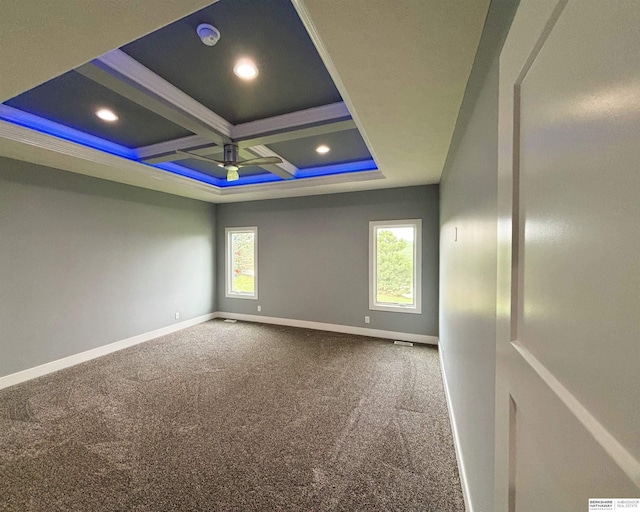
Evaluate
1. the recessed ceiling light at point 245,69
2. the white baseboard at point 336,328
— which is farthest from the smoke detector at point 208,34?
the white baseboard at point 336,328

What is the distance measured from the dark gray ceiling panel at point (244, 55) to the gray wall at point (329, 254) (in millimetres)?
2304

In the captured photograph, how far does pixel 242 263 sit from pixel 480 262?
5.04 metres

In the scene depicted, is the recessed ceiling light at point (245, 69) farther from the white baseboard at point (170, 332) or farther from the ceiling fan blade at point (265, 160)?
the white baseboard at point (170, 332)

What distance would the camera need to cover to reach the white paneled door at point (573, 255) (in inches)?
11.9

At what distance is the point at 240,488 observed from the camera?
63.9 inches

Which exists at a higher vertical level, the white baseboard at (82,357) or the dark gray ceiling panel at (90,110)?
the dark gray ceiling panel at (90,110)

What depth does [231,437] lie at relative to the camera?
2068mm

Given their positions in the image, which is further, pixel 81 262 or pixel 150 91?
pixel 81 262

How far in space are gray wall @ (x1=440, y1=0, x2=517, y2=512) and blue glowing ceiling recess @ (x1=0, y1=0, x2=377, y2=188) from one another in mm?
1103

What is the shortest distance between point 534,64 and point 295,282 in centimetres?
471

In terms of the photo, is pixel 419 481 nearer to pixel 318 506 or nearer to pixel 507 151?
pixel 318 506

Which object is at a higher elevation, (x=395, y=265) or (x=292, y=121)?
(x=292, y=121)

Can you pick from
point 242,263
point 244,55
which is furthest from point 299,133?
point 242,263

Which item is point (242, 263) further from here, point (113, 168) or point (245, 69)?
point (245, 69)
